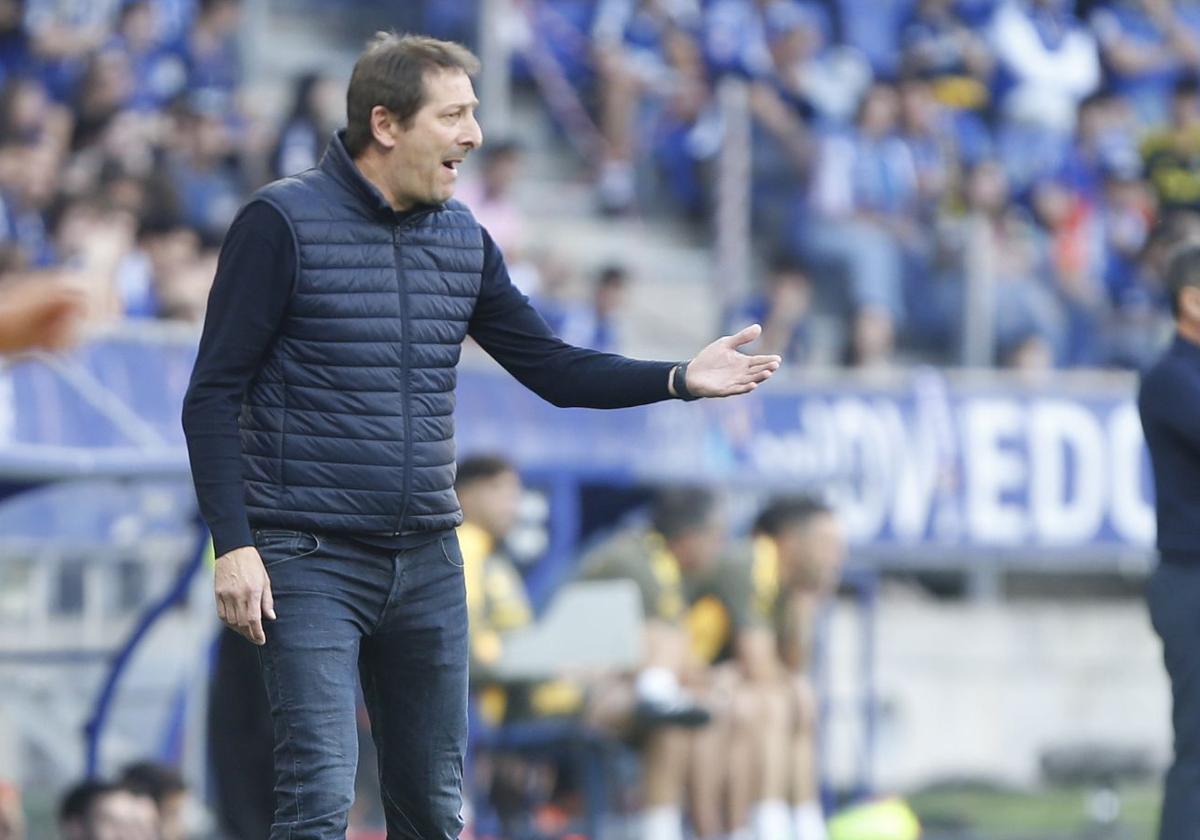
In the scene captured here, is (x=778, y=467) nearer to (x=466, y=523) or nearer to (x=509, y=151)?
(x=509, y=151)

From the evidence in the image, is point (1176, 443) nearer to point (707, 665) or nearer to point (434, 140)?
point (434, 140)

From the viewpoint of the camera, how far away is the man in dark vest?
4.88 meters

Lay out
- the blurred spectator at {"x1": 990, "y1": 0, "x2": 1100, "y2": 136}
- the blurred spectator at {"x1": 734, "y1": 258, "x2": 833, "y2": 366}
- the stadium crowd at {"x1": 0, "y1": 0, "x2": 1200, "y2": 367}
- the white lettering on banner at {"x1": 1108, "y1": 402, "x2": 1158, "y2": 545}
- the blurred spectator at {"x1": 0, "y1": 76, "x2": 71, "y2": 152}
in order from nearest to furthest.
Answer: the blurred spectator at {"x1": 0, "y1": 76, "x2": 71, "y2": 152}, the stadium crowd at {"x1": 0, "y1": 0, "x2": 1200, "y2": 367}, the blurred spectator at {"x1": 734, "y1": 258, "x2": 833, "y2": 366}, the white lettering on banner at {"x1": 1108, "y1": 402, "x2": 1158, "y2": 545}, the blurred spectator at {"x1": 990, "y1": 0, "x2": 1100, "y2": 136}

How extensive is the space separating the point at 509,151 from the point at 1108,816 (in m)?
5.00

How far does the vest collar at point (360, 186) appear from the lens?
5.04 metres

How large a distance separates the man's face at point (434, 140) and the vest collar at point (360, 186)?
0.14ft

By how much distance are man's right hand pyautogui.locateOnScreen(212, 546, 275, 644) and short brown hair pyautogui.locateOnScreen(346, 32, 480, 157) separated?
0.96 meters

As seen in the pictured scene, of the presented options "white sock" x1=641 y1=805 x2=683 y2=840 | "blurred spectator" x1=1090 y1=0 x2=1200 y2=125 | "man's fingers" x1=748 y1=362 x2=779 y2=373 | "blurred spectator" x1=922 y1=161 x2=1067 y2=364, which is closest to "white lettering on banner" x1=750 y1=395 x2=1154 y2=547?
"blurred spectator" x1=922 y1=161 x2=1067 y2=364

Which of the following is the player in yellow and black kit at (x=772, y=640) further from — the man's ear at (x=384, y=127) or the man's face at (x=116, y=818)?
the man's ear at (x=384, y=127)

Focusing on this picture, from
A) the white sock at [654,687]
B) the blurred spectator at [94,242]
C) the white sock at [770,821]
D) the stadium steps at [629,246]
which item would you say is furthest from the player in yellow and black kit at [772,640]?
the blurred spectator at [94,242]

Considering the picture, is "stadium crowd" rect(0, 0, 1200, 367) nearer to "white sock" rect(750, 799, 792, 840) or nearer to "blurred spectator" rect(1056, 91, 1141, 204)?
"blurred spectator" rect(1056, 91, 1141, 204)

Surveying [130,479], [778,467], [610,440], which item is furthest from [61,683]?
[778,467]

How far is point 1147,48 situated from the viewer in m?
18.0

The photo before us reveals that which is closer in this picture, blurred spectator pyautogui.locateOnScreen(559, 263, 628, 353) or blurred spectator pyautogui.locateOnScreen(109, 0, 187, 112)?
blurred spectator pyautogui.locateOnScreen(559, 263, 628, 353)
